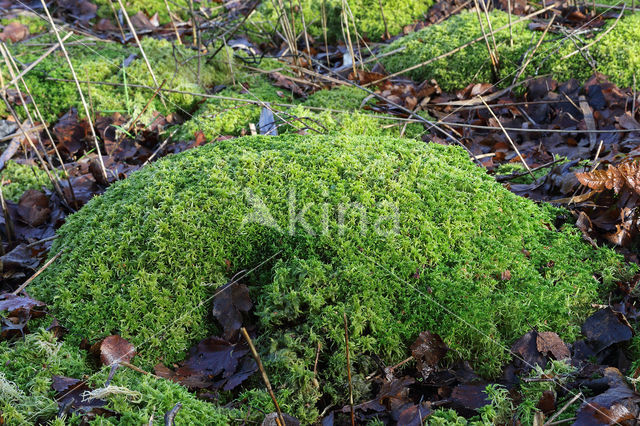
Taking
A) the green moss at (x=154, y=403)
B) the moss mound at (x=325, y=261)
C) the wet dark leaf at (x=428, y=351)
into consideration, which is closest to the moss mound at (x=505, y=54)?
the moss mound at (x=325, y=261)

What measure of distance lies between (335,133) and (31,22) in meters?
5.53

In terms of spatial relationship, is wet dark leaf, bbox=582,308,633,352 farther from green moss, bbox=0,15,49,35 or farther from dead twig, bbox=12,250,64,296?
green moss, bbox=0,15,49,35

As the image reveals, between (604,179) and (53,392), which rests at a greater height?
(53,392)

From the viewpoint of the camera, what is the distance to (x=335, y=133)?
3.28 metres

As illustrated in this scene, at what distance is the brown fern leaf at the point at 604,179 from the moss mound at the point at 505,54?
217 centimetres

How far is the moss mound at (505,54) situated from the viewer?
445 cm

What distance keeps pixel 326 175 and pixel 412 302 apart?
2.84 ft

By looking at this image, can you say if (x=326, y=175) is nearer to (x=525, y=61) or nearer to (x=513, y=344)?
(x=513, y=344)

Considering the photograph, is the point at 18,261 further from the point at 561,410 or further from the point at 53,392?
the point at 561,410

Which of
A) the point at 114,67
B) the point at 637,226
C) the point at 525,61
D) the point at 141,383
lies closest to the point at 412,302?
the point at 141,383

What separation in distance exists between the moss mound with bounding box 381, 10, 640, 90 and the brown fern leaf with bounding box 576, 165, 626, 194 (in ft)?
7.11

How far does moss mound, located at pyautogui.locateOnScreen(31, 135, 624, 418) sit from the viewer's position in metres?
2.21

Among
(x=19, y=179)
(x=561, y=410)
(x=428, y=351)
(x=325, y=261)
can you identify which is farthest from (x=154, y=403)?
(x=19, y=179)

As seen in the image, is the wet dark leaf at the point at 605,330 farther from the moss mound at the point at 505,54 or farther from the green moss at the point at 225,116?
the moss mound at the point at 505,54
